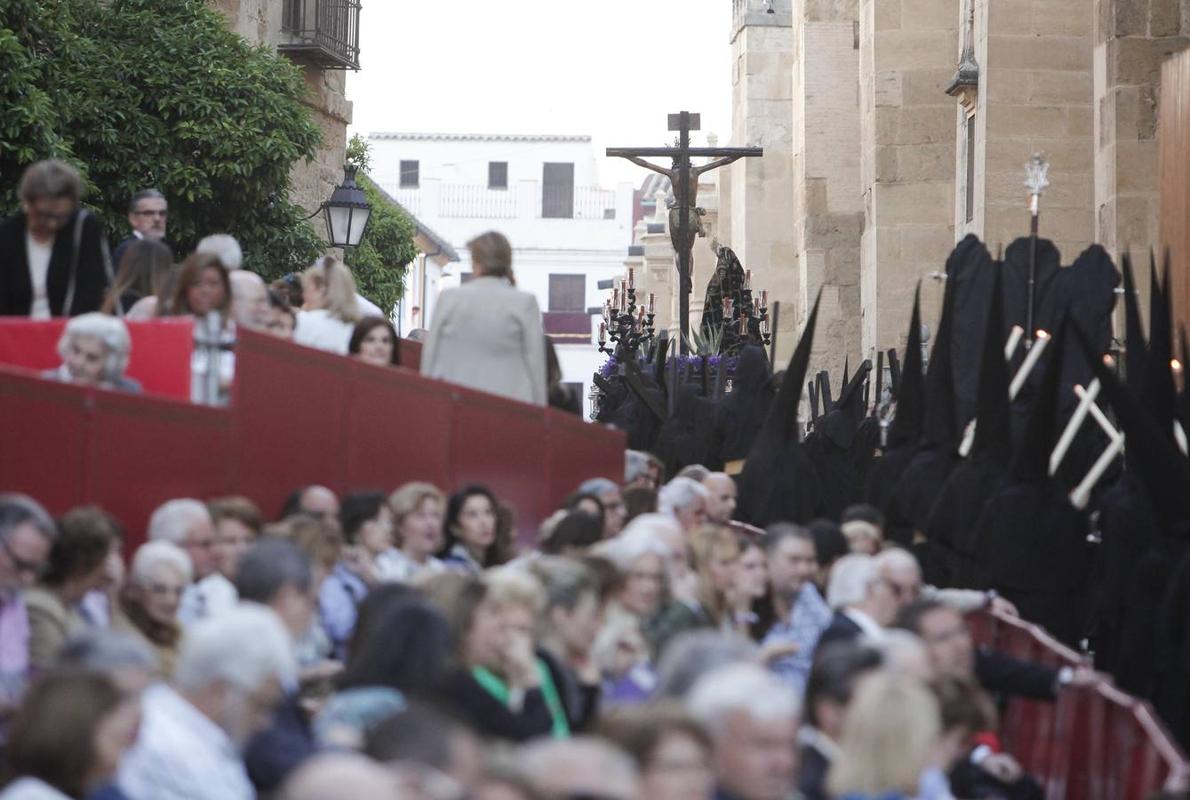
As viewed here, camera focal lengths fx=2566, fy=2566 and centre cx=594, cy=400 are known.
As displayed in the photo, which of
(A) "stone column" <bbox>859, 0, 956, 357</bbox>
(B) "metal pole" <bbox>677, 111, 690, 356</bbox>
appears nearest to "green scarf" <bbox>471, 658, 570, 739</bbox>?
(B) "metal pole" <bbox>677, 111, 690, 356</bbox>

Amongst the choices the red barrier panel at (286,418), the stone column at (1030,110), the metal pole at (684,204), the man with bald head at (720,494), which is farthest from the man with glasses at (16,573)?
the metal pole at (684,204)

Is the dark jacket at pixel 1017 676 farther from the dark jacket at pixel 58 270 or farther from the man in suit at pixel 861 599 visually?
the dark jacket at pixel 58 270

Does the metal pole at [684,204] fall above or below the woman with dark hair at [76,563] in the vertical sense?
above

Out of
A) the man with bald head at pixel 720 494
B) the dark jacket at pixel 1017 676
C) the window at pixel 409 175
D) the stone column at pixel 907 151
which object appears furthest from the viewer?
the window at pixel 409 175

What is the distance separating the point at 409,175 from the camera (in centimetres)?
10031

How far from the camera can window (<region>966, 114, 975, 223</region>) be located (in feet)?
92.2

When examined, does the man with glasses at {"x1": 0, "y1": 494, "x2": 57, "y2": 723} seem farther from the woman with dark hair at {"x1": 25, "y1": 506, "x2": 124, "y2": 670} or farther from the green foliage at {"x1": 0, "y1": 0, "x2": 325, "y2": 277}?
the green foliage at {"x1": 0, "y1": 0, "x2": 325, "y2": 277}

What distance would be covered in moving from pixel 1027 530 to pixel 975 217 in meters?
15.6

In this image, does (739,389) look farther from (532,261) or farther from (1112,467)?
(532,261)

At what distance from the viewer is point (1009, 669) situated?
883 centimetres

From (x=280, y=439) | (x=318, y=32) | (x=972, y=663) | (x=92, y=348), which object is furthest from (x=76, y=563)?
(x=318, y=32)

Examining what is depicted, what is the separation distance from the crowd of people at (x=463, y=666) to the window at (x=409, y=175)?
3558 inches

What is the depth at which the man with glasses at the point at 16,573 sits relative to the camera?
6.88 m

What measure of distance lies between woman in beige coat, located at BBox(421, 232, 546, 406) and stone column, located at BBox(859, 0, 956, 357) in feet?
62.5
